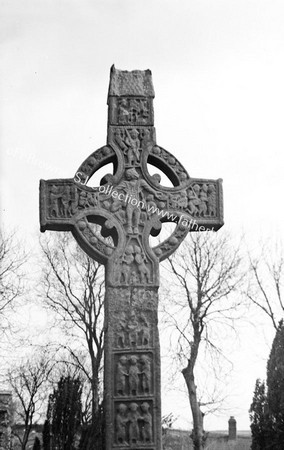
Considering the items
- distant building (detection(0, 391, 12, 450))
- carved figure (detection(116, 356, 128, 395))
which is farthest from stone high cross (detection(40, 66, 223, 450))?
distant building (detection(0, 391, 12, 450))

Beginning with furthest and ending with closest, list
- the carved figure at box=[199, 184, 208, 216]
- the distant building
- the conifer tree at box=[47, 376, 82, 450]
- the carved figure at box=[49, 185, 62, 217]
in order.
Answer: the distant building < the carved figure at box=[199, 184, 208, 216] < the carved figure at box=[49, 185, 62, 217] < the conifer tree at box=[47, 376, 82, 450]

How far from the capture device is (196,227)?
7461 mm

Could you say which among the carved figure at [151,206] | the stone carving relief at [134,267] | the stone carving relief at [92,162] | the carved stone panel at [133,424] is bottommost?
the carved stone panel at [133,424]

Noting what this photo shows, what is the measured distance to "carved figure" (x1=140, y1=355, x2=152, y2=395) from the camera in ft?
21.9

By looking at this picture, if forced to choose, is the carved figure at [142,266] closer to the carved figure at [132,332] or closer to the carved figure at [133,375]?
the carved figure at [132,332]

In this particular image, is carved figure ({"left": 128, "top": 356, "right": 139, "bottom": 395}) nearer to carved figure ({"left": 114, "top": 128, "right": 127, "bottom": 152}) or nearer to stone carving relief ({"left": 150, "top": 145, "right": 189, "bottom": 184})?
stone carving relief ({"left": 150, "top": 145, "right": 189, "bottom": 184})

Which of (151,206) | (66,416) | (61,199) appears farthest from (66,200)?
(66,416)

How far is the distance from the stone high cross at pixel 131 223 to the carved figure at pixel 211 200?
0.01 metres

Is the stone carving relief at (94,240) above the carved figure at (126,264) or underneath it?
above

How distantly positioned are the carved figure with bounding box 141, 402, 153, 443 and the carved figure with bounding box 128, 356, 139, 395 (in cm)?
16

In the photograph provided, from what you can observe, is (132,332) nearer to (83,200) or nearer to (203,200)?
(83,200)

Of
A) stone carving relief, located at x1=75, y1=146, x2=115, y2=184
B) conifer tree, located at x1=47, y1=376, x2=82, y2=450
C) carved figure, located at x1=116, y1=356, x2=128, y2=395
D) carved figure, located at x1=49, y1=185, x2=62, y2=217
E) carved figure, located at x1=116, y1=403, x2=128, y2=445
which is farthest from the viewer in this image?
stone carving relief, located at x1=75, y1=146, x2=115, y2=184

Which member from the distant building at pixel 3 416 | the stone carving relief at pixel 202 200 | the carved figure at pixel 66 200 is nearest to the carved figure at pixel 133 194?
the stone carving relief at pixel 202 200

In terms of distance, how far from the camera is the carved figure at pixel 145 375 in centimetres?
666
